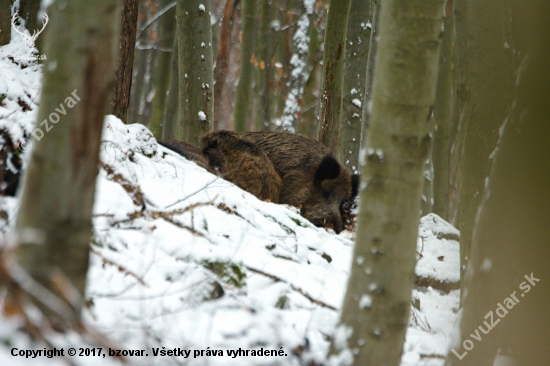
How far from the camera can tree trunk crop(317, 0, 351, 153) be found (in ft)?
28.5

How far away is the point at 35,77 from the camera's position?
5.18 m

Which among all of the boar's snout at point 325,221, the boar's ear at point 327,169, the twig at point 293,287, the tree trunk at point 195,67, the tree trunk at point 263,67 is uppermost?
the tree trunk at point 263,67

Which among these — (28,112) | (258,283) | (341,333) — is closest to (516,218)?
(341,333)

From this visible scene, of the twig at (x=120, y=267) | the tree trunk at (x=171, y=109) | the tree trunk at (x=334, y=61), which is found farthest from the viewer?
the tree trunk at (x=171, y=109)

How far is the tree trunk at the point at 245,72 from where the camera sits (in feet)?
48.4

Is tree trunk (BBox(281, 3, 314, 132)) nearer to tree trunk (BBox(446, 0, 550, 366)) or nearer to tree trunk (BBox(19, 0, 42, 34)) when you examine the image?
tree trunk (BBox(19, 0, 42, 34))

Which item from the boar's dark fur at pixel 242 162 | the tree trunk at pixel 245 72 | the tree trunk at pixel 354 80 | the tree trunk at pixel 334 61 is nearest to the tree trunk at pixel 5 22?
the boar's dark fur at pixel 242 162

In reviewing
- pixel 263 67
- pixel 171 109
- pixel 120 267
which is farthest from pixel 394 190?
pixel 263 67

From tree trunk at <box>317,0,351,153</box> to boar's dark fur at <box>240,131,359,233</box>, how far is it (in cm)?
105

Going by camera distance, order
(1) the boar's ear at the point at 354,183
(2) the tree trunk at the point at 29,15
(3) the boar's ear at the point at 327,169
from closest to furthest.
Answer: (2) the tree trunk at the point at 29,15 → (3) the boar's ear at the point at 327,169 → (1) the boar's ear at the point at 354,183

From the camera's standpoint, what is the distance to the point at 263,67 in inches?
663

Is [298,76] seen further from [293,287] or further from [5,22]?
[293,287]

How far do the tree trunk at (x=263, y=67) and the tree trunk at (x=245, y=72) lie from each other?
16.7 inches

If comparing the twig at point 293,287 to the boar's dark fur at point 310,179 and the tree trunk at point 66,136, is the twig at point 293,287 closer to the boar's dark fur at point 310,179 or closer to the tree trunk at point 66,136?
the tree trunk at point 66,136
